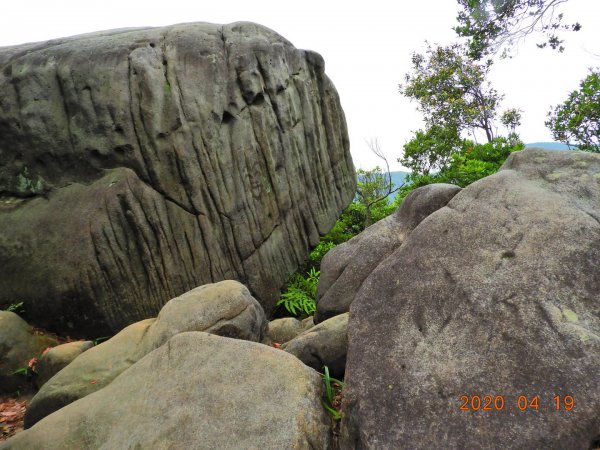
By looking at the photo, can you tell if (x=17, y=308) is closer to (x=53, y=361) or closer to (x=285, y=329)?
(x=53, y=361)

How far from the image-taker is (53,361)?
726cm

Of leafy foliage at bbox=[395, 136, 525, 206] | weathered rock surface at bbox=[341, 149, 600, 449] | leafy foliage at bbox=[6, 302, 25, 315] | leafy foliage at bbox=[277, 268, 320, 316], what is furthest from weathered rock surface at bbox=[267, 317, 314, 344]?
leafy foliage at bbox=[395, 136, 525, 206]

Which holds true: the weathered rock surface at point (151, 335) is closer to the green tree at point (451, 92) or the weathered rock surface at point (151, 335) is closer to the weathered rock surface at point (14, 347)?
the weathered rock surface at point (14, 347)

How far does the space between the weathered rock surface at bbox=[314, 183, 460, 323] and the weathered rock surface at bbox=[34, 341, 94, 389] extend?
406cm

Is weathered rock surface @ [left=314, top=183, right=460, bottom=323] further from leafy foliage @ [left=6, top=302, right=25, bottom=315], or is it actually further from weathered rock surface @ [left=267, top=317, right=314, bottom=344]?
leafy foliage @ [left=6, top=302, right=25, bottom=315]

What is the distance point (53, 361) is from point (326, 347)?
466cm

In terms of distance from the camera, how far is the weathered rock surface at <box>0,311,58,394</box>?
7.61 meters

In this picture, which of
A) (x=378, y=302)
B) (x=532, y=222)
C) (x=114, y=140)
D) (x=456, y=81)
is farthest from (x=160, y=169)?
(x=456, y=81)

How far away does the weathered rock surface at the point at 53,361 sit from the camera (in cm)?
727
